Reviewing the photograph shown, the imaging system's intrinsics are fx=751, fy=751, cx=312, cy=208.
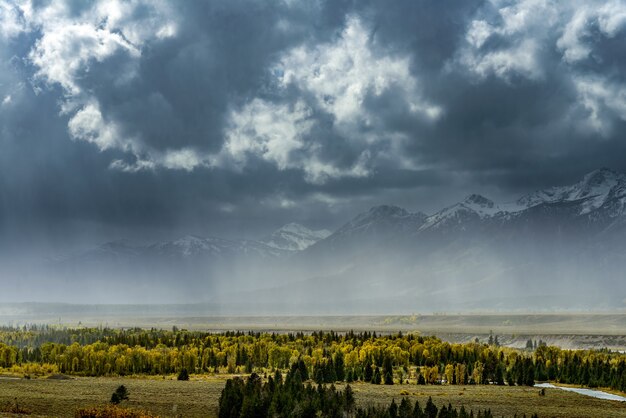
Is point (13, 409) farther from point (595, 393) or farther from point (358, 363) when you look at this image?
point (358, 363)

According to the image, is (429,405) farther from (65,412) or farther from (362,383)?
(362,383)

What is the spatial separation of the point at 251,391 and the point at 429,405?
2261 centimetres

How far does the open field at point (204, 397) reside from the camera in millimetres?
92000

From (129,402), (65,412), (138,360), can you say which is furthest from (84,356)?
(65,412)

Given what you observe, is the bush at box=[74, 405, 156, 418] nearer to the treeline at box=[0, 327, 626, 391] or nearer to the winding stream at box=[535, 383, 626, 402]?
the treeline at box=[0, 327, 626, 391]

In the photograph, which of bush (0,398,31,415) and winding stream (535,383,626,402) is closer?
bush (0,398,31,415)

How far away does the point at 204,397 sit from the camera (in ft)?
348

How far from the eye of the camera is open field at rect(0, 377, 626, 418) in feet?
302

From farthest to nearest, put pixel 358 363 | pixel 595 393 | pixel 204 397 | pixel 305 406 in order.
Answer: pixel 358 363 < pixel 595 393 < pixel 204 397 < pixel 305 406

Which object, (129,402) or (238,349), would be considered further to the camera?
(238,349)

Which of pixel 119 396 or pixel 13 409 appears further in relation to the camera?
pixel 119 396

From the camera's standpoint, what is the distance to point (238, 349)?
191 metres

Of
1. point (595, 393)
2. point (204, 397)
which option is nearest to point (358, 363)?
point (595, 393)

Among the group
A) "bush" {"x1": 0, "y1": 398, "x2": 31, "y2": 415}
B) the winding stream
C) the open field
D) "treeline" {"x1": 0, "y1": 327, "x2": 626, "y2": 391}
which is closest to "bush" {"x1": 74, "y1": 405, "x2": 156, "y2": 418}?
the open field
